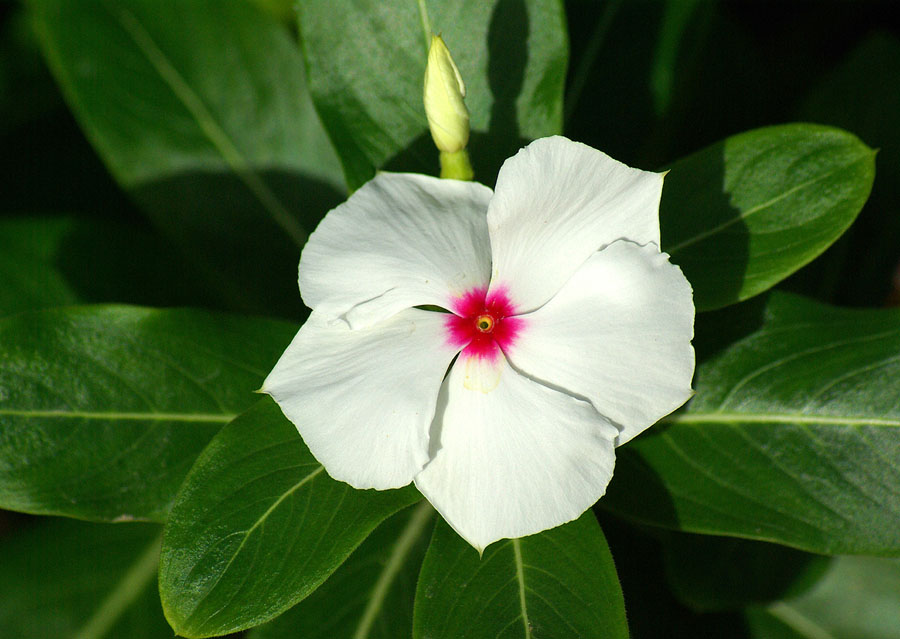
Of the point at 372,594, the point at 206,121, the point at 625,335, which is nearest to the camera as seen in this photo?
the point at 625,335

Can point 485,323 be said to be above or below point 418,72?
below

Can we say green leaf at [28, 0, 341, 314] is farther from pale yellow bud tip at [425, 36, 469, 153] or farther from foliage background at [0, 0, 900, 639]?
pale yellow bud tip at [425, 36, 469, 153]

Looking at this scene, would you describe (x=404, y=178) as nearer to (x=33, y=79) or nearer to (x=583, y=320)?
(x=583, y=320)

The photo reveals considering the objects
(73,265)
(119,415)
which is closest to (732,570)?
(119,415)

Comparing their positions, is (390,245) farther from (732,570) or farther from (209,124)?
(732,570)

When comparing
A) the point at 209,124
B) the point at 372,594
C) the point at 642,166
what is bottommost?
the point at 372,594

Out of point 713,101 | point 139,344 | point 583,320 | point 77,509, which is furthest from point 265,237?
point 713,101

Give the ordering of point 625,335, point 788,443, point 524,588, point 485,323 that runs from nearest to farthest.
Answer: point 625,335
point 485,323
point 524,588
point 788,443
